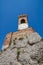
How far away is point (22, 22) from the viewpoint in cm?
2358

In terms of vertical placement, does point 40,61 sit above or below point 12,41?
below

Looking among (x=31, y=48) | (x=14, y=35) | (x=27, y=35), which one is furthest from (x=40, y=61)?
(x=14, y=35)

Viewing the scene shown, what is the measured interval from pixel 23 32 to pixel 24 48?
13.6 feet

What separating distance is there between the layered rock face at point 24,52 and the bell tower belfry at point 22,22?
341cm

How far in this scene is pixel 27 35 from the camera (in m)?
19.8

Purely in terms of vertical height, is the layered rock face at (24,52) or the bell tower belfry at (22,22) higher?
the bell tower belfry at (22,22)

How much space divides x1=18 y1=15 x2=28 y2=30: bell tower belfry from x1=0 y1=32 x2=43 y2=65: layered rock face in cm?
341

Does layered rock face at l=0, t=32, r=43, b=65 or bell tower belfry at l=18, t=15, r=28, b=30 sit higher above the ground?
bell tower belfry at l=18, t=15, r=28, b=30

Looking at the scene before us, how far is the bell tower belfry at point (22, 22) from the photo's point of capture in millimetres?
22491

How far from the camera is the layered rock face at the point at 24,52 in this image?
15055 millimetres

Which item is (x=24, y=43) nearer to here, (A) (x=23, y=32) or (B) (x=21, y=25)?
(A) (x=23, y=32)

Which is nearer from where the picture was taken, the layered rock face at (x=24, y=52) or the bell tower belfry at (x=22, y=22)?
the layered rock face at (x=24, y=52)

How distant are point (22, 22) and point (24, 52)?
8081mm

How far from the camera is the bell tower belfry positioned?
2249 cm
